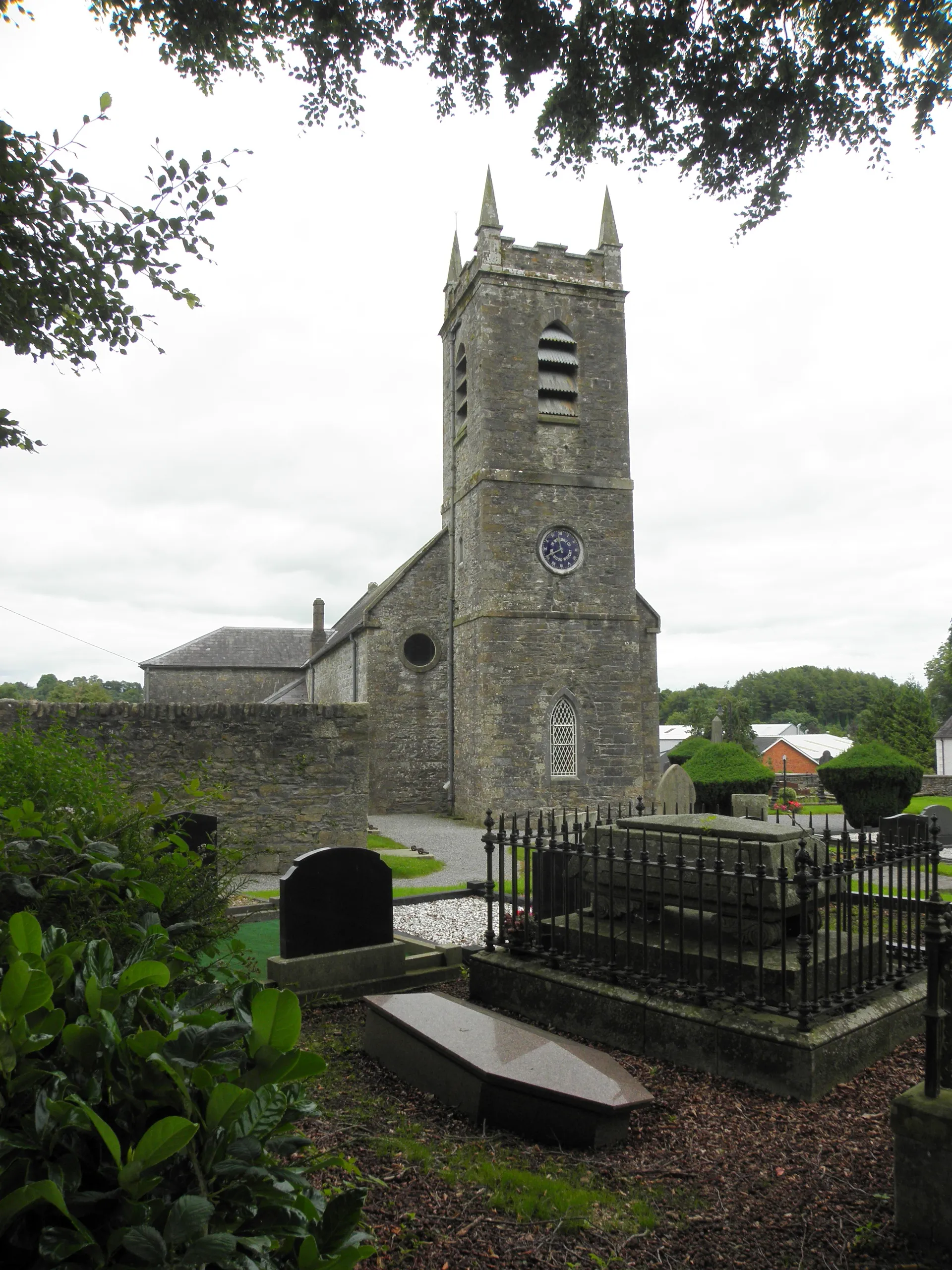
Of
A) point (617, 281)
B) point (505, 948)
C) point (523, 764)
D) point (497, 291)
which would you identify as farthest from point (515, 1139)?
point (617, 281)

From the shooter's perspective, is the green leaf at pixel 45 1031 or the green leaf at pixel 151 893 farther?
the green leaf at pixel 151 893

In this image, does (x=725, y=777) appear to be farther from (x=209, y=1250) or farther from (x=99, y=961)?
(x=209, y=1250)

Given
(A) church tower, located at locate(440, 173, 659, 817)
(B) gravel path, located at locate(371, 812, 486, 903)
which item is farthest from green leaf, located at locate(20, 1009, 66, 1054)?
(A) church tower, located at locate(440, 173, 659, 817)

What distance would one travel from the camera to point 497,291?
2236 centimetres

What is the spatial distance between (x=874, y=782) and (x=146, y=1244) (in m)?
19.0

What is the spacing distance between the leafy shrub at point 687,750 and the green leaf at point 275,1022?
17577mm

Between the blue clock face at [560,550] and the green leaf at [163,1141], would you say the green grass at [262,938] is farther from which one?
the blue clock face at [560,550]

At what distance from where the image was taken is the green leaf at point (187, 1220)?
1580 mm

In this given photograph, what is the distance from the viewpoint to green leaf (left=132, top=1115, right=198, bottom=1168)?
1625 millimetres

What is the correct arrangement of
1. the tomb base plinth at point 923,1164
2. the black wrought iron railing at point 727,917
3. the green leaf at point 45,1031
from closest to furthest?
1. the green leaf at point 45,1031
2. the tomb base plinth at point 923,1164
3. the black wrought iron railing at point 727,917

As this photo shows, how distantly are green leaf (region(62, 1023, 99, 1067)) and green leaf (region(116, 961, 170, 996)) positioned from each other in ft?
0.52

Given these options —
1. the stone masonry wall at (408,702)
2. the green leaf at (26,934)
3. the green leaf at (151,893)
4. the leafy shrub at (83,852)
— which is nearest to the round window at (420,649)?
the stone masonry wall at (408,702)

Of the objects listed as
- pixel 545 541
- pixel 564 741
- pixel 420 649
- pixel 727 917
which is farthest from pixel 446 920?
pixel 420 649

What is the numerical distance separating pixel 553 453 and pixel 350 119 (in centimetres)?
1765
